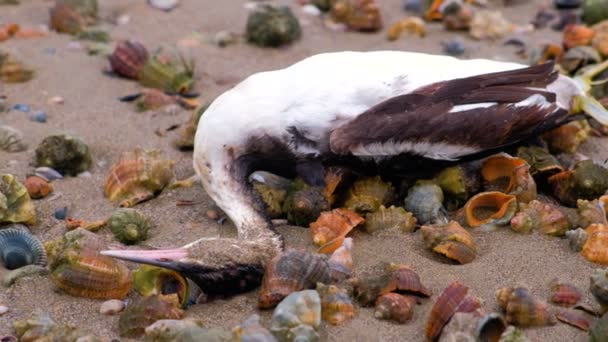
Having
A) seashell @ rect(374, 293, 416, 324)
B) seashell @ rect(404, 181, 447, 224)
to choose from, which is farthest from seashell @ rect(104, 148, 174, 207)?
seashell @ rect(374, 293, 416, 324)

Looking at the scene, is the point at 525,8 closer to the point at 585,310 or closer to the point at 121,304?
the point at 585,310

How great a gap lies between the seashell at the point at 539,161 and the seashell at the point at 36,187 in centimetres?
204

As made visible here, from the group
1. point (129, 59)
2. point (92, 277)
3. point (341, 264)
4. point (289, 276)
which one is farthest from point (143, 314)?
point (129, 59)

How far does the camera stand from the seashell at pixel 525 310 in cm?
289

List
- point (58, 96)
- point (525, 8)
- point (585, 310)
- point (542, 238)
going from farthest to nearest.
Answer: point (525, 8)
point (58, 96)
point (542, 238)
point (585, 310)

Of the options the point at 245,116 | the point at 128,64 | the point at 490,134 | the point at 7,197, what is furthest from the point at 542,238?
the point at 128,64

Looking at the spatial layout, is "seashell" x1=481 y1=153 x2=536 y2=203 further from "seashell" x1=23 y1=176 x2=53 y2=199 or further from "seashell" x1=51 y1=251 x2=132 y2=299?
"seashell" x1=23 y1=176 x2=53 y2=199

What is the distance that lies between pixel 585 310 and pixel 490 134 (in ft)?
2.98

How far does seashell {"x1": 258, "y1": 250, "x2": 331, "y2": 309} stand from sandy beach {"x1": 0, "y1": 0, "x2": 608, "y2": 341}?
0.24 ft

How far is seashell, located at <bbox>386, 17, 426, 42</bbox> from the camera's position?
5.55 meters

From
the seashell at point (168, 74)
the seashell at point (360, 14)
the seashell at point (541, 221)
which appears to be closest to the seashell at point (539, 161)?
the seashell at point (541, 221)

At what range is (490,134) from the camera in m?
3.64

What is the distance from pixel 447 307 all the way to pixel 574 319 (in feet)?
1.41

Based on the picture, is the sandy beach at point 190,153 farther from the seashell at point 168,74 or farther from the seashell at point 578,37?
the seashell at point 578,37
